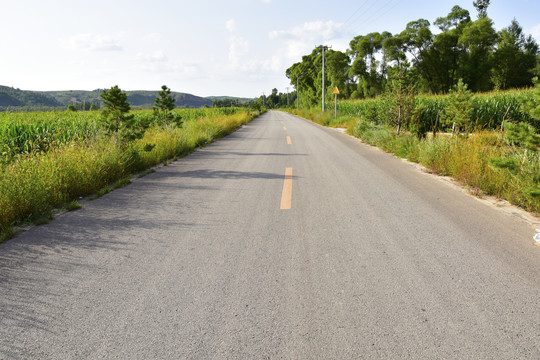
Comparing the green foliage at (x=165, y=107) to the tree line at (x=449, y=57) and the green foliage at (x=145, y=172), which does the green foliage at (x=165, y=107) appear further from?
the tree line at (x=449, y=57)

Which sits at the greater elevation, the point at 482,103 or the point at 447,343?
the point at 482,103

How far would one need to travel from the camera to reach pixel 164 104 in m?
14.6

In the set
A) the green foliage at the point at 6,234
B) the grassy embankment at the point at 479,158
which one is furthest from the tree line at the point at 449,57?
the green foliage at the point at 6,234

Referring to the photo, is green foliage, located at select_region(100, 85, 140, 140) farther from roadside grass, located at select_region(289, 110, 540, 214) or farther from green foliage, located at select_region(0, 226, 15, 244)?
roadside grass, located at select_region(289, 110, 540, 214)

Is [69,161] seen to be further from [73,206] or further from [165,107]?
[165,107]

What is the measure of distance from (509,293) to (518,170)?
10.3ft

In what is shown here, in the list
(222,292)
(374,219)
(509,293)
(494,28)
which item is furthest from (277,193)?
(494,28)

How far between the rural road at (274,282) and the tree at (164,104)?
998 cm

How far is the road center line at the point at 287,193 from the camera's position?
5285 mm

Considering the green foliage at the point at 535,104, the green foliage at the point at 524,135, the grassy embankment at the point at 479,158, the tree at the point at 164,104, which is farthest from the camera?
the tree at the point at 164,104

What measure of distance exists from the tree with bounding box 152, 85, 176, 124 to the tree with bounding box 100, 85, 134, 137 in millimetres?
5906

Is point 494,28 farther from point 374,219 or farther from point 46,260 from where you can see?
point 46,260

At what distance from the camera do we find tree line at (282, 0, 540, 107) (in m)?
48.7

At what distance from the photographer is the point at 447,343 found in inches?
81.9
